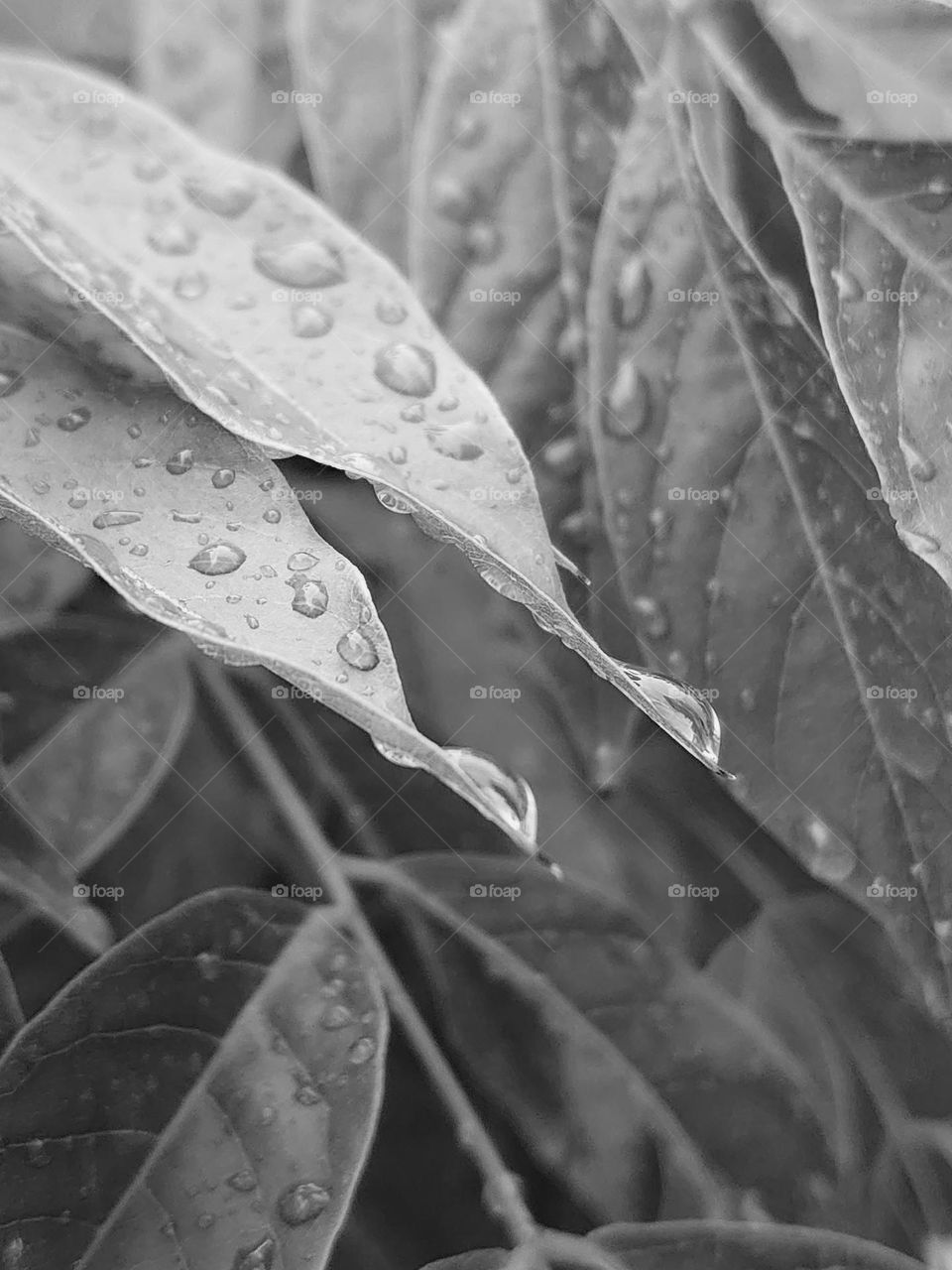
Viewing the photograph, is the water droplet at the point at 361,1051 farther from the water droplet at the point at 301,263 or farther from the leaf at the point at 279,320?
the water droplet at the point at 301,263

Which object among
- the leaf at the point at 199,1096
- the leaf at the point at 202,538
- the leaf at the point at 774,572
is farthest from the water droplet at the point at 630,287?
the leaf at the point at 199,1096

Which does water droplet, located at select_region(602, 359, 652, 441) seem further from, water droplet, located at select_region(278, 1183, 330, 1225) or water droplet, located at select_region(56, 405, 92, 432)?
water droplet, located at select_region(278, 1183, 330, 1225)

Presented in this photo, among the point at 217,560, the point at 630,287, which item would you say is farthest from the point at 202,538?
the point at 630,287

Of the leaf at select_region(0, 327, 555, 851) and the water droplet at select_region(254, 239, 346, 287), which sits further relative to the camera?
the water droplet at select_region(254, 239, 346, 287)

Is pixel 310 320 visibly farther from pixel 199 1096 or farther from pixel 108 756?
pixel 199 1096

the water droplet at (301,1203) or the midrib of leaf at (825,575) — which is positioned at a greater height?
the midrib of leaf at (825,575)

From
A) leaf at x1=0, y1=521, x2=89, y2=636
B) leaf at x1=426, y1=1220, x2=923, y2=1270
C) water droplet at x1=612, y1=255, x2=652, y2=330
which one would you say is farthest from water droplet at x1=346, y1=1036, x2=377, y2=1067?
water droplet at x1=612, y1=255, x2=652, y2=330
